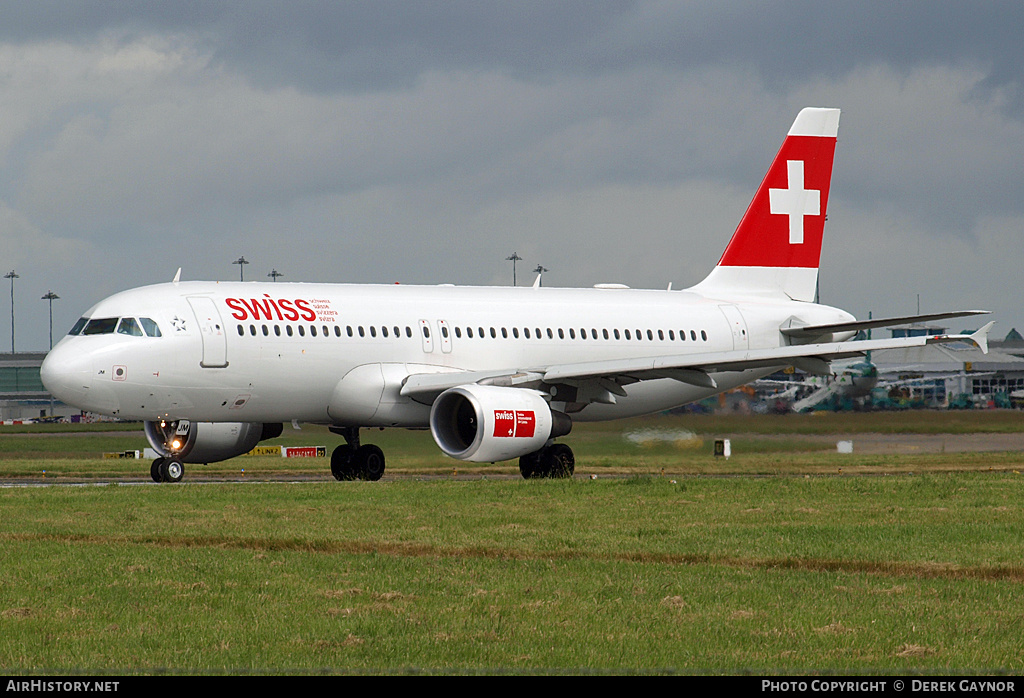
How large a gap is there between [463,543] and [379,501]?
551cm

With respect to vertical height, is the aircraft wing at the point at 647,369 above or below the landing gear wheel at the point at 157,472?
above

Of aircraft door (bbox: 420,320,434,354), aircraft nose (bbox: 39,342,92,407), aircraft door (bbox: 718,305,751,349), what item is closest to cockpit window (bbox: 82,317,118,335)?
aircraft nose (bbox: 39,342,92,407)

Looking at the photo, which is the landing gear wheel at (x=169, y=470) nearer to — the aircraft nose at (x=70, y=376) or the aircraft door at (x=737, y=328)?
the aircraft nose at (x=70, y=376)

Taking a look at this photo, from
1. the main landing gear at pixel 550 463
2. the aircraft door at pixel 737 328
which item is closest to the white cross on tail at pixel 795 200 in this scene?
the aircraft door at pixel 737 328

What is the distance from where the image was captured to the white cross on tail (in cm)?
3484

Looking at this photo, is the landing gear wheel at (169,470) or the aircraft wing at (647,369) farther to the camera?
the landing gear wheel at (169,470)

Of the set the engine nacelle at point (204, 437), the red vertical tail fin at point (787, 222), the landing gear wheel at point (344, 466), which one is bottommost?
the landing gear wheel at point (344, 466)

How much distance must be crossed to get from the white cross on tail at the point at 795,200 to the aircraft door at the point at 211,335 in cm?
1515

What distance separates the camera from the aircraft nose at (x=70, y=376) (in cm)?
2514

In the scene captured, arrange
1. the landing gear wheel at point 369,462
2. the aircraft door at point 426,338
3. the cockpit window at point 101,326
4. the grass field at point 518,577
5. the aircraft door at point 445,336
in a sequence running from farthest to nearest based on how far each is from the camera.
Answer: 1. the landing gear wheel at point 369,462
2. the aircraft door at point 445,336
3. the aircraft door at point 426,338
4. the cockpit window at point 101,326
5. the grass field at point 518,577

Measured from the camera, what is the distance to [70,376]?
25.1 m

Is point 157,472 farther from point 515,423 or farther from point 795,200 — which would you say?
point 795,200

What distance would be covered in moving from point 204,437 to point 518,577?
17.9 metres

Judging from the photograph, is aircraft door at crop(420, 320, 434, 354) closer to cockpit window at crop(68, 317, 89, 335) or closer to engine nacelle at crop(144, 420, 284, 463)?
engine nacelle at crop(144, 420, 284, 463)
